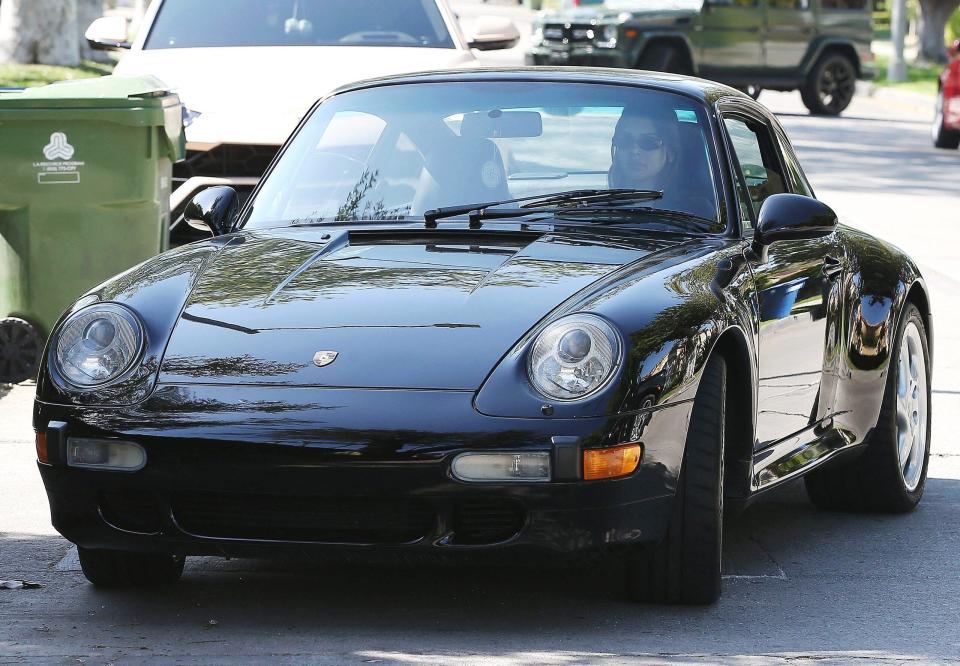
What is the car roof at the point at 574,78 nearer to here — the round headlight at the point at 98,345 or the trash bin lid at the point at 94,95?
the round headlight at the point at 98,345

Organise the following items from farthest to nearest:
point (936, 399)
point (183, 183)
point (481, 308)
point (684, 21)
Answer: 1. point (684, 21)
2. point (183, 183)
3. point (936, 399)
4. point (481, 308)

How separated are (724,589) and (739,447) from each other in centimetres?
39

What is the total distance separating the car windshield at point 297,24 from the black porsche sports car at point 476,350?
184 inches

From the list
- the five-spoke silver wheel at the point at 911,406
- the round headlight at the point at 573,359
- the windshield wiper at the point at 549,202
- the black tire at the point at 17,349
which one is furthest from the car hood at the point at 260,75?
the round headlight at the point at 573,359

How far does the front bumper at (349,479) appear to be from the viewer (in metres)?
4.19

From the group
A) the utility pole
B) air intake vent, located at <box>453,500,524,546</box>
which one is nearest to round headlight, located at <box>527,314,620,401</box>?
air intake vent, located at <box>453,500,524,546</box>

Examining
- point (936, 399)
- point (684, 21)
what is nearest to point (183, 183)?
point (936, 399)

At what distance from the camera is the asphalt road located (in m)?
4.31

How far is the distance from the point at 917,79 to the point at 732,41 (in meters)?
11.4

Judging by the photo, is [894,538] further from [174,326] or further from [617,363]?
[174,326]

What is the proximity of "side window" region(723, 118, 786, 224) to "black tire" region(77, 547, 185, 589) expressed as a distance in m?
1.97

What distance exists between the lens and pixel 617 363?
169 inches

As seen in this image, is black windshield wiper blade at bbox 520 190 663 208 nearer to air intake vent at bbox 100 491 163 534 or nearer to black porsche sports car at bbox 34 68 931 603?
black porsche sports car at bbox 34 68 931 603

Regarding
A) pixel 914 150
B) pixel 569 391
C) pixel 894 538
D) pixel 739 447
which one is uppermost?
pixel 569 391
